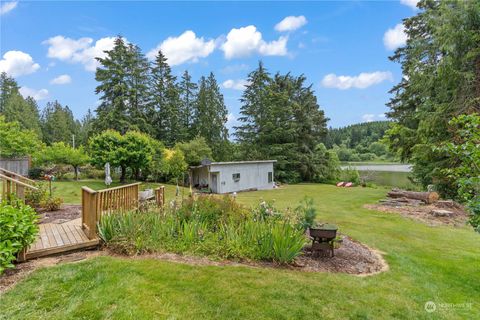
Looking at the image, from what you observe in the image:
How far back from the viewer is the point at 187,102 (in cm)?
3262

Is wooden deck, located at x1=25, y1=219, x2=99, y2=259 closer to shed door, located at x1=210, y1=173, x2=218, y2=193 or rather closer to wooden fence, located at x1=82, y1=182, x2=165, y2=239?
wooden fence, located at x1=82, y1=182, x2=165, y2=239

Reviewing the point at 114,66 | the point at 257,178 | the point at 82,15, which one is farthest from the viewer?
the point at 114,66

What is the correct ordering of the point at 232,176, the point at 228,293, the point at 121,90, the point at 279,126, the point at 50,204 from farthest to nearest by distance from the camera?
1. the point at 279,126
2. the point at 121,90
3. the point at 232,176
4. the point at 50,204
5. the point at 228,293

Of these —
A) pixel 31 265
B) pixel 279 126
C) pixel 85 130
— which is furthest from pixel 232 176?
pixel 85 130

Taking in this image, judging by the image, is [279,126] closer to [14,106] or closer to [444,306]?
[444,306]

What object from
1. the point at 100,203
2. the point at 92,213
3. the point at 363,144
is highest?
the point at 363,144

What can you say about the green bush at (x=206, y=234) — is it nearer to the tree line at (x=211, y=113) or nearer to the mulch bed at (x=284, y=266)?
Result: the mulch bed at (x=284, y=266)

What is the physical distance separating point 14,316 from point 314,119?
105ft

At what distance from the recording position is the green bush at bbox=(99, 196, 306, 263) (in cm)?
474

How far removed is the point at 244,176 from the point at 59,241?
16.2m

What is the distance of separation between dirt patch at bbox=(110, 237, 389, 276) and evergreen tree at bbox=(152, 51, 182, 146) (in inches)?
1047

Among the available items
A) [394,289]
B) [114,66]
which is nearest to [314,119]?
[114,66]

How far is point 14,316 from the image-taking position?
9.62 feet

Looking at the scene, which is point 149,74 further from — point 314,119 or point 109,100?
point 314,119
